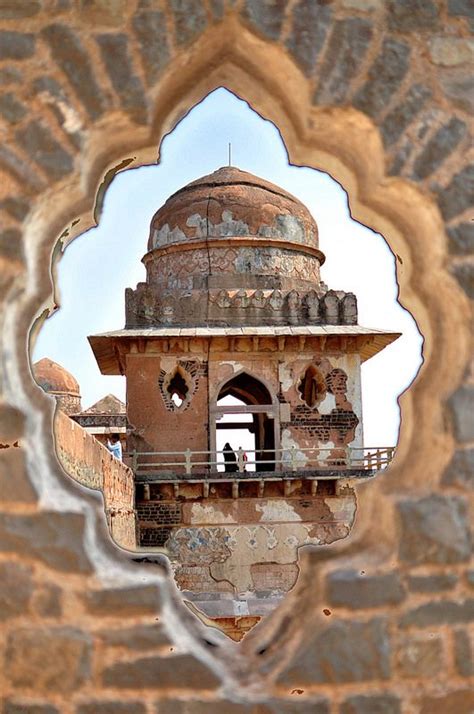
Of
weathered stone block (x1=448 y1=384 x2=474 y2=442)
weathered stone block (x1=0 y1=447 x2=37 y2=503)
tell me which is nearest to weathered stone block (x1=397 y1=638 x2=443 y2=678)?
weathered stone block (x1=448 y1=384 x2=474 y2=442)

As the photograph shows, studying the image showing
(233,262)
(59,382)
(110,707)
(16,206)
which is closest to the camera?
(110,707)

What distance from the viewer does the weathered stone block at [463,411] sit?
2266 mm

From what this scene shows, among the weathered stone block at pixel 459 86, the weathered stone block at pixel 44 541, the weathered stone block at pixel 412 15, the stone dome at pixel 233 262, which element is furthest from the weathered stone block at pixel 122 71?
the stone dome at pixel 233 262

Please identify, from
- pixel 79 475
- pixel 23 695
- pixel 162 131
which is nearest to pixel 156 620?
pixel 23 695

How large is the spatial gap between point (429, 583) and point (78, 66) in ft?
5.52

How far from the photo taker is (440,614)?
2.23 m

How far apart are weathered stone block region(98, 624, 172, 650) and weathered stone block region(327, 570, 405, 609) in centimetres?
46

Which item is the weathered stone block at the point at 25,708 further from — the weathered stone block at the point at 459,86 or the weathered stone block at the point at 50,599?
the weathered stone block at the point at 459,86

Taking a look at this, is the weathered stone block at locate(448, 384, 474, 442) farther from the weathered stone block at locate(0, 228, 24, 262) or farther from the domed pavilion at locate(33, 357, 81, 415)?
the domed pavilion at locate(33, 357, 81, 415)

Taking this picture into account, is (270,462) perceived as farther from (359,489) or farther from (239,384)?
(359,489)

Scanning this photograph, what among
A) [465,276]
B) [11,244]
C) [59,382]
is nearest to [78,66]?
[11,244]

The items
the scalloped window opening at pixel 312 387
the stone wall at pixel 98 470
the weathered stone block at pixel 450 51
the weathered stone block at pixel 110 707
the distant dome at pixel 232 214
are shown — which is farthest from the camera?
the distant dome at pixel 232 214

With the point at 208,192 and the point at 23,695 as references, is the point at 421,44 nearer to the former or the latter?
the point at 23,695

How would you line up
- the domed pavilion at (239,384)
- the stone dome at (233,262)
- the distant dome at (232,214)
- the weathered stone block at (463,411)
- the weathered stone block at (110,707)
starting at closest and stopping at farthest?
the weathered stone block at (110,707), the weathered stone block at (463,411), the domed pavilion at (239,384), the stone dome at (233,262), the distant dome at (232,214)
